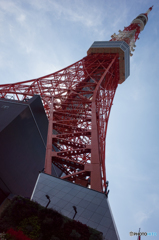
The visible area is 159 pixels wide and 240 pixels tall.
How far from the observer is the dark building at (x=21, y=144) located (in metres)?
11.0

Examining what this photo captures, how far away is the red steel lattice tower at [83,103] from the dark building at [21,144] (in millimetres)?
991

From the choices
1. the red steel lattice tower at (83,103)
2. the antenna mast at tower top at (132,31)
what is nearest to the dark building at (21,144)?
the red steel lattice tower at (83,103)

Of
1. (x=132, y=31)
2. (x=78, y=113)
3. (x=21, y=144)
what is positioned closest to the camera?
(x=21, y=144)

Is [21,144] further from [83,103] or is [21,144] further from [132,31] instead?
[132,31]

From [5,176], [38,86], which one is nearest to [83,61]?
[38,86]

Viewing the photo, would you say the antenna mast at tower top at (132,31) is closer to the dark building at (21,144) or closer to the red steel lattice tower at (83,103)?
the red steel lattice tower at (83,103)

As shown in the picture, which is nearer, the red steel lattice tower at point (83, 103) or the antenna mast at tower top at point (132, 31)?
the red steel lattice tower at point (83, 103)

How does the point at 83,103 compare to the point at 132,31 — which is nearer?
the point at 83,103

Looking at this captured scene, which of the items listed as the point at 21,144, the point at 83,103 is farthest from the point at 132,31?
the point at 21,144

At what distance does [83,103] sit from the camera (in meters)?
18.5

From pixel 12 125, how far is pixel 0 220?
7.15 metres

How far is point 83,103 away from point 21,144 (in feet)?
25.3

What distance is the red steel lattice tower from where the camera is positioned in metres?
9.66

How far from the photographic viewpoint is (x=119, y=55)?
94.6ft
